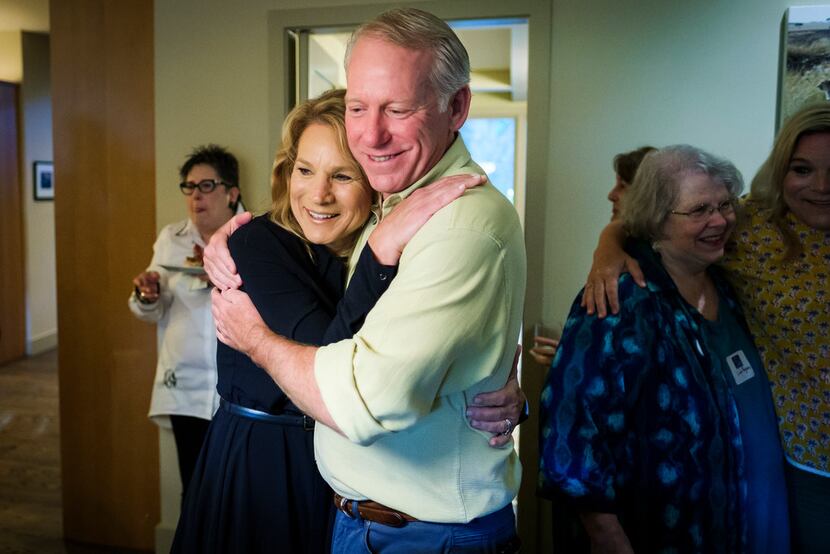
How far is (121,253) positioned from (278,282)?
2.14m

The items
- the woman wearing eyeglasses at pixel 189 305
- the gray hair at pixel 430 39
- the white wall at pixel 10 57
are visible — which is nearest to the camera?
the gray hair at pixel 430 39

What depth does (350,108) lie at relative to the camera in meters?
1.17

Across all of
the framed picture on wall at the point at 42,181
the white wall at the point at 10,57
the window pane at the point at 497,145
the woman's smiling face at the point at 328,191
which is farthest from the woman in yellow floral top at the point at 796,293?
the window pane at the point at 497,145

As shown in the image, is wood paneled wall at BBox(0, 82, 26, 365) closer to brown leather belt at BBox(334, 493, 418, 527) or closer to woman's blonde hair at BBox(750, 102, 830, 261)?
brown leather belt at BBox(334, 493, 418, 527)

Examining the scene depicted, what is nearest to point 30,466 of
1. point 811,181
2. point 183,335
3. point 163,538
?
point 163,538

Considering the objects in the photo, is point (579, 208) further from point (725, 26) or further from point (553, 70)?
point (725, 26)

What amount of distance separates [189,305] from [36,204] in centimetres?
554

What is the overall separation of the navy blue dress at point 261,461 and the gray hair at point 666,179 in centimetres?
82

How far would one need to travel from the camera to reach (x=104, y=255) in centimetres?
322

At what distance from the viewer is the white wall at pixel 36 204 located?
23.3ft

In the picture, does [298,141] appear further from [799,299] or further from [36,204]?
[36,204]

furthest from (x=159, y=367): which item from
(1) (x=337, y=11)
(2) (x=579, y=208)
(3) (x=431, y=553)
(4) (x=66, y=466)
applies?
(3) (x=431, y=553)

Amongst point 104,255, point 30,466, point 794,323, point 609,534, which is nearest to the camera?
point 609,534

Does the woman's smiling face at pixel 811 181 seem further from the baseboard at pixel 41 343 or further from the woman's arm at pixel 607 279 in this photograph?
the baseboard at pixel 41 343
